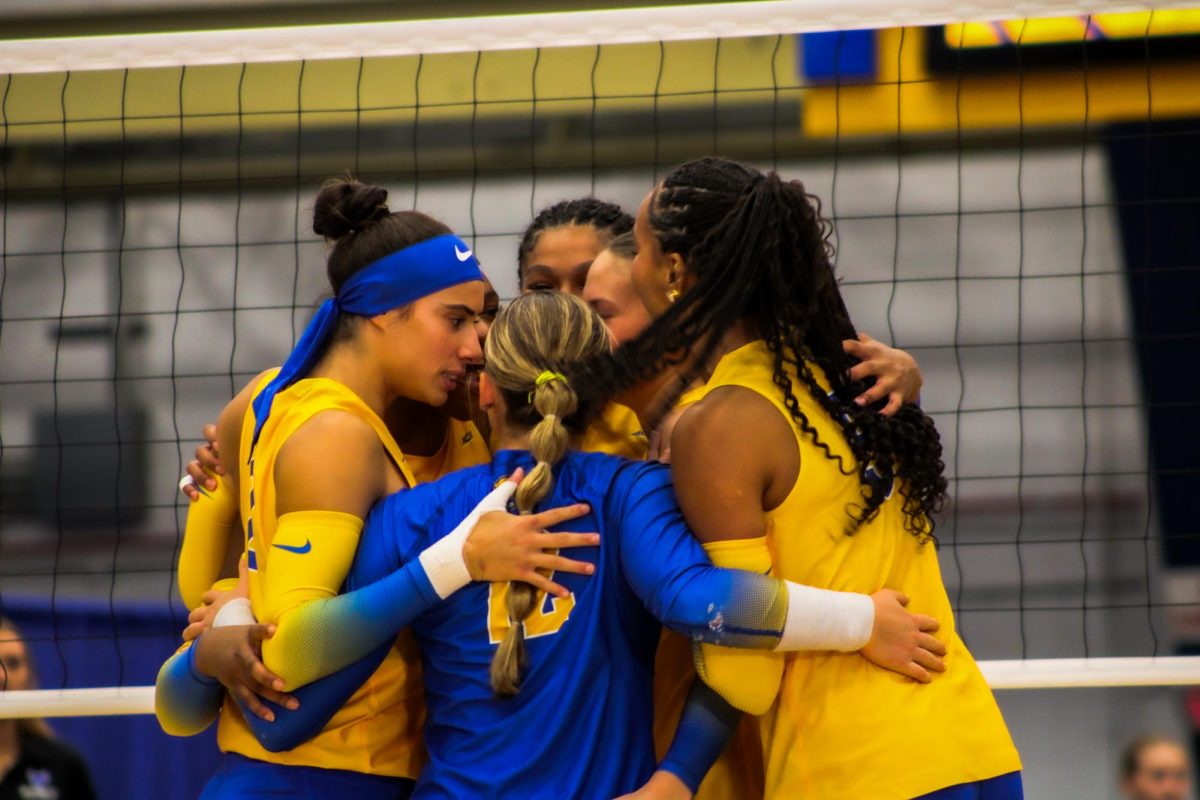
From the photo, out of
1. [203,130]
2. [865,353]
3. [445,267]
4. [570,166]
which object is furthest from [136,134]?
[865,353]

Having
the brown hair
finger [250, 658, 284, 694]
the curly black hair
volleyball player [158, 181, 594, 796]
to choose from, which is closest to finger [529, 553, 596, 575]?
volleyball player [158, 181, 594, 796]

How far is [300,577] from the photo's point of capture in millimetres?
2088

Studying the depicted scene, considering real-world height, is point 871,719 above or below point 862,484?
below

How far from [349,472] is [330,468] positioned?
31 mm

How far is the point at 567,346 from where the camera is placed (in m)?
2.16

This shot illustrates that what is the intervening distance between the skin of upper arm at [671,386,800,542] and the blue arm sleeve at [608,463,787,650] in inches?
1.9

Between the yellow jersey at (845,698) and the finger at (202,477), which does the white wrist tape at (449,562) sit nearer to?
the yellow jersey at (845,698)

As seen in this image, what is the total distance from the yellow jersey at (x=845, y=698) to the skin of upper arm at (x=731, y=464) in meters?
0.03

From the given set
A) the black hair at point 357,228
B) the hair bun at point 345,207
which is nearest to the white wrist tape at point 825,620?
the black hair at point 357,228

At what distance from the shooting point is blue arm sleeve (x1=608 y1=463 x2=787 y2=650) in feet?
6.43

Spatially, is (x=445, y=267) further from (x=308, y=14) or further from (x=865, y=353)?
(x=308, y=14)

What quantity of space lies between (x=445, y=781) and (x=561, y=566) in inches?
15.1

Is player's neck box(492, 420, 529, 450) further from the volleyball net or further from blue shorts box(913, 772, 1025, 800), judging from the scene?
the volleyball net

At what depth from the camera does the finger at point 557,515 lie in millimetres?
2043
